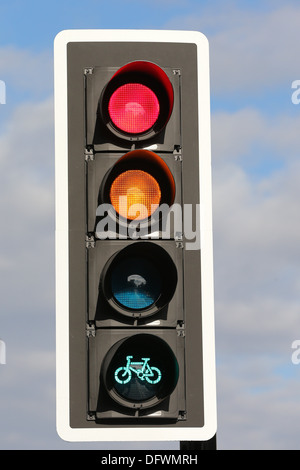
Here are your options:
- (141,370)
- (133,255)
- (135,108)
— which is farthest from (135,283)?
(135,108)

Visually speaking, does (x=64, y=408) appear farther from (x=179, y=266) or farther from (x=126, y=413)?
(x=179, y=266)

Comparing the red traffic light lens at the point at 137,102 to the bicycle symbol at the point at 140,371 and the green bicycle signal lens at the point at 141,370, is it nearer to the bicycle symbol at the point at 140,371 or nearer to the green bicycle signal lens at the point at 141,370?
the green bicycle signal lens at the point at 141,370

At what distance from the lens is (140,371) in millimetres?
→ 5965

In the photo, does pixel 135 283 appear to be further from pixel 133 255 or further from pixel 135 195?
pixel 135 195

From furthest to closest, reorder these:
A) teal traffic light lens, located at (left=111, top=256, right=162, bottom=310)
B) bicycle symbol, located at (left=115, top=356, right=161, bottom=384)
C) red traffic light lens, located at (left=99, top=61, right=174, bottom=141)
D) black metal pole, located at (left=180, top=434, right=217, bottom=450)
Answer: black metal pole, located at (left=180, top=434, right=217, bottom=450) → red traffic light lens, located at (left=99, top=61, right=174, bottom=141) → teal traffic light lens, located at (left=111, top=256, right=162, bottom=310) → bicycle symbol, located at (left=115, top=356, right=161, bottom=384)

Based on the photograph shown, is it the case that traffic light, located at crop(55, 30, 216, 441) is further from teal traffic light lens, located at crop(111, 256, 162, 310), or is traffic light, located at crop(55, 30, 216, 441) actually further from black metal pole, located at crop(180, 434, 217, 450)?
black metal pole, located at crop(180, 434, 217, 450)

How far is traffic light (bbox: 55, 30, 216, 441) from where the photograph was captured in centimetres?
604

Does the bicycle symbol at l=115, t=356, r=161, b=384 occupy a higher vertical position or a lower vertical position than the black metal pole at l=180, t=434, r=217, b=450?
higher

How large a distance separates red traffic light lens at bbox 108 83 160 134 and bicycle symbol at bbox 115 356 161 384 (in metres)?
1.51

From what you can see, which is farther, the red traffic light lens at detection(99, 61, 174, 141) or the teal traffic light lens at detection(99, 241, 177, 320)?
the red traffic light lens at detection(99, 61, 174, 141)

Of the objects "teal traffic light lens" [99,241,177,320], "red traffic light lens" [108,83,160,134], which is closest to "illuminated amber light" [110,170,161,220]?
"teal traffic light lens" [99,241,177,320]

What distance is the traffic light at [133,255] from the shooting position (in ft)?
19.8

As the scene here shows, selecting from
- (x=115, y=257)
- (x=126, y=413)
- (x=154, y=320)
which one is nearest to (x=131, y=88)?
(x=115, y=257)
